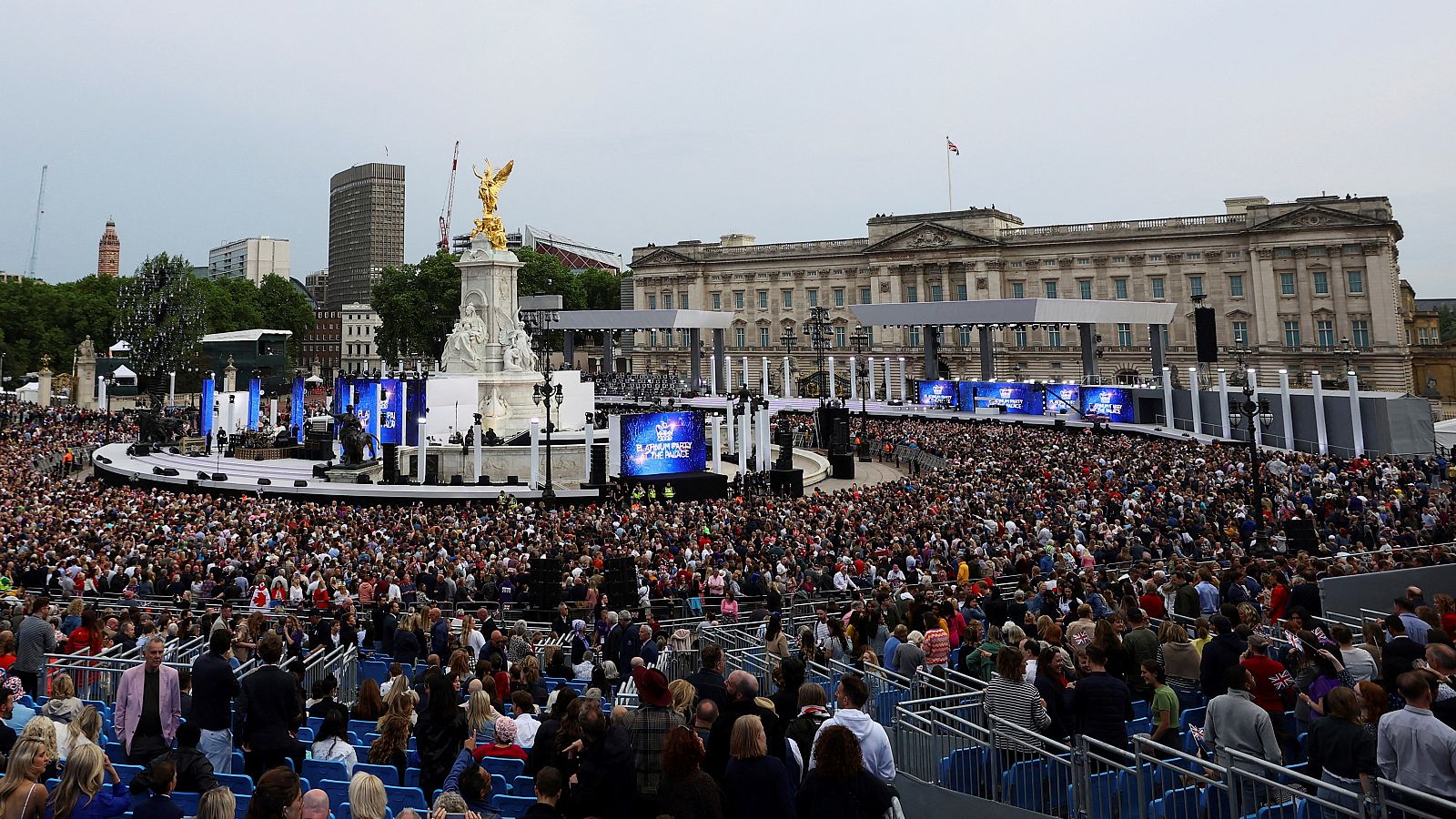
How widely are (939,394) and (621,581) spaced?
47.9 metres

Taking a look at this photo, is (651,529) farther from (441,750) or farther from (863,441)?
(863,441)

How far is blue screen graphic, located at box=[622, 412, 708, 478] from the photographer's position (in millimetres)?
32969

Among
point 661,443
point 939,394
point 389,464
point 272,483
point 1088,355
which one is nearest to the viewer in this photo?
point 661,443

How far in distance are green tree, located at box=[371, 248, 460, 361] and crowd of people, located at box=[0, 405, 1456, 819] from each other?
62.1 meters

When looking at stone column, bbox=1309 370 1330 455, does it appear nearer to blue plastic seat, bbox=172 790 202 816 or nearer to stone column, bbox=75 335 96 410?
blue plastic seat, bbox=172 790 202 816

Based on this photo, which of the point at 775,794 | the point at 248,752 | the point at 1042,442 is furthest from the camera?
the point at 1042,442

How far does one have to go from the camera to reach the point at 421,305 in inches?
3745

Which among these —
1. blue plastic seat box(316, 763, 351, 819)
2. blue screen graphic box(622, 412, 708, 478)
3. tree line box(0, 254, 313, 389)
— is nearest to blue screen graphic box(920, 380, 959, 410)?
blue screen graphic box(622, 412, 708, 478)

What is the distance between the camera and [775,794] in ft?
17.5

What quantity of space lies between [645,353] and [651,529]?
82.0 meters

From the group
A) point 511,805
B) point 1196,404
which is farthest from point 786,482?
point 511,805

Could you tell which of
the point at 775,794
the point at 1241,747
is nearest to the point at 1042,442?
the point at 1241,747

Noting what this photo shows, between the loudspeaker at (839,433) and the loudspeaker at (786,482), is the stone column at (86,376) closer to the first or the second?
the loudspeaker at (839,433)

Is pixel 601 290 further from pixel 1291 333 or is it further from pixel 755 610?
pixel 755 610
